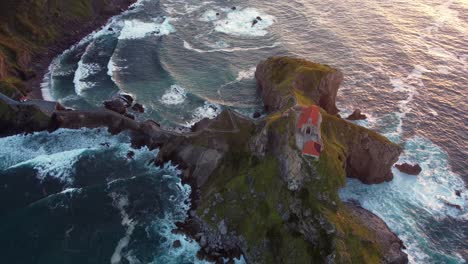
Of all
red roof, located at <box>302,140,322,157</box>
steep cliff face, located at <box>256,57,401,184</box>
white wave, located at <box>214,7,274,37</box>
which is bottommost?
white wave, located at <box>214,7,274,37</box>

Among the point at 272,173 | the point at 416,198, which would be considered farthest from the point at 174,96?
the point at 416,198

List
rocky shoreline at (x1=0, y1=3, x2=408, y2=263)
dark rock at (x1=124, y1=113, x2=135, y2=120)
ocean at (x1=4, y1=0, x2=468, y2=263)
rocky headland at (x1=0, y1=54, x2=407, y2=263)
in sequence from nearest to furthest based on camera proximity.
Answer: rocky headland at (x1=0, y1=54, x2=407, y2=263), rocky shoreline at (x1=0, y1=3, x2=408, y2=263), ocean at (x1=4, y1=0, x2=468, y2=263), dark rock at (x1=124, y1=113, x2=135, y2=120)

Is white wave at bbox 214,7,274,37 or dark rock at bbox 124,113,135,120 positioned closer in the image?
dark rock at bbox 124,113,135,120

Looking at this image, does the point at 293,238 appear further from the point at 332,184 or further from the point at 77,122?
the point at 77,122

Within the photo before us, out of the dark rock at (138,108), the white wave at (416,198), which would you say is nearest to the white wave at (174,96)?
the dark rock at (138,108)

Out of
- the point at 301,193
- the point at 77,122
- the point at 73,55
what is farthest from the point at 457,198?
the point at 73,55

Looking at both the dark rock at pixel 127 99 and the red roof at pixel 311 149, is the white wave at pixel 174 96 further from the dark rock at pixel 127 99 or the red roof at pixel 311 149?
the red roof at pixel 311 149

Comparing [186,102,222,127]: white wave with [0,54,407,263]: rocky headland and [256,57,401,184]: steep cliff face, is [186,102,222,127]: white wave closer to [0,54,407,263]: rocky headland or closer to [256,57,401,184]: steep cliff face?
[0,54,407,263]: rocky headland

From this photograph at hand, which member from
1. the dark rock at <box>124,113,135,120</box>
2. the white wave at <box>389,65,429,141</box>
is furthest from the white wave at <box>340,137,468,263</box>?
the dark rock at <box>124,113,135,120</box>
